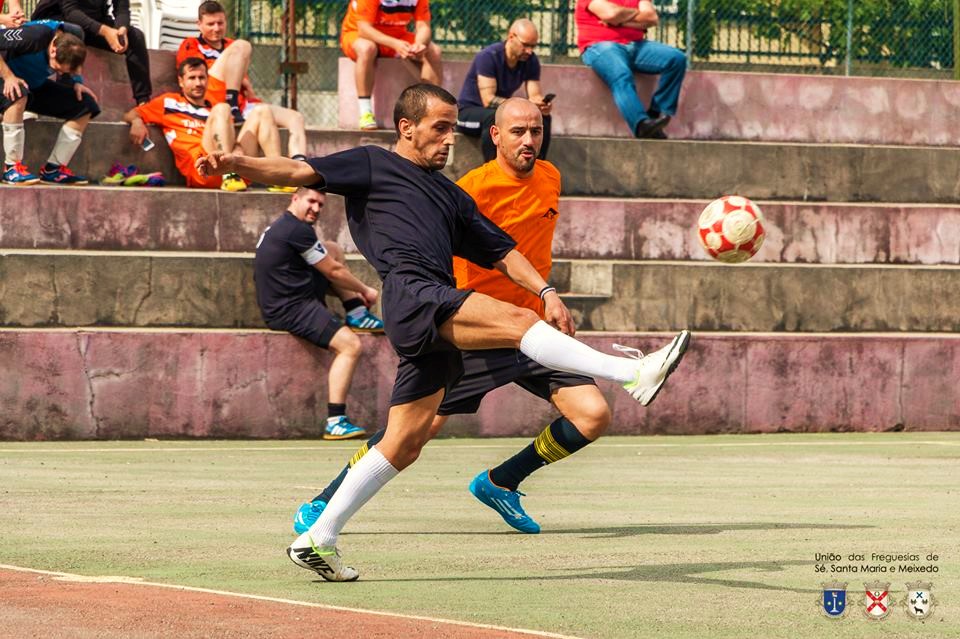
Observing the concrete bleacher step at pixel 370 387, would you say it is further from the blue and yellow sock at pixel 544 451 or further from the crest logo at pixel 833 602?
the crest logo at pixel 833 602

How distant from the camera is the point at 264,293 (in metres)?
13.0

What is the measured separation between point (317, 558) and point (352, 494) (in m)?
0.32

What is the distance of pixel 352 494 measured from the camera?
657cm

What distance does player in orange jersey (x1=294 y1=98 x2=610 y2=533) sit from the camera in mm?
7801

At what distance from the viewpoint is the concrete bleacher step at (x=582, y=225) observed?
46.6 feet

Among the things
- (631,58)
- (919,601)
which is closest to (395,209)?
(919,601)

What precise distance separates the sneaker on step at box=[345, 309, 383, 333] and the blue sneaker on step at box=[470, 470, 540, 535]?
5.16 meters

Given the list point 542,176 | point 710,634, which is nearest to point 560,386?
point 542,176

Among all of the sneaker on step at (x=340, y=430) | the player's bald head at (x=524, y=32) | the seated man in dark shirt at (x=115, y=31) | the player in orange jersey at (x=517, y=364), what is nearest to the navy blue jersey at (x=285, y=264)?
the sneaker on step at (x=340, y=430)

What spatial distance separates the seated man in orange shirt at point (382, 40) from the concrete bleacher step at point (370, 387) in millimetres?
3812

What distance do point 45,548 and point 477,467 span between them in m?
4.32

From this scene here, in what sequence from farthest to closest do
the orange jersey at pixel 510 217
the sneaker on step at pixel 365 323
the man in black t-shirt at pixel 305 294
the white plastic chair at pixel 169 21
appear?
the white plastic chair at pixel 169 21, the sneaker on step at pixel 365 323, the man in black t-shirt at pixel 305 294, the orange jersey at pixel 510 217

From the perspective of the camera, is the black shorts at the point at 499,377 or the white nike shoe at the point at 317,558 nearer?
the white nike shoe at the point at 317,558

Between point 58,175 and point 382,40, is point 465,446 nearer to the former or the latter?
point 58,175
